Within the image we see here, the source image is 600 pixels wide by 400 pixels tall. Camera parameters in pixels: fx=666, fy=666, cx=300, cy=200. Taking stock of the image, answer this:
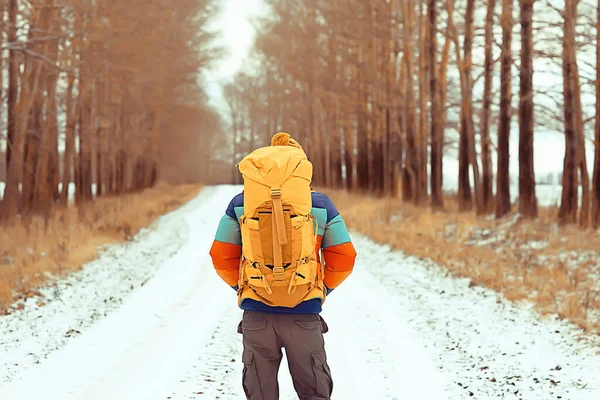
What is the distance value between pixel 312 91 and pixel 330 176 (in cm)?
789

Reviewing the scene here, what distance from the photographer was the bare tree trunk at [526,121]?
48.0 ft

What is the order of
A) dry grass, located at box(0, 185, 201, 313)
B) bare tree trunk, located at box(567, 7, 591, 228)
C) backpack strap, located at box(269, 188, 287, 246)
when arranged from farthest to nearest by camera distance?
bare tree trunk, located at box(567, 7, 591, 228) → dry grass, located at box(0, 185, 201, 313) → backpack strap, located at box(269, 188, 287, 246)

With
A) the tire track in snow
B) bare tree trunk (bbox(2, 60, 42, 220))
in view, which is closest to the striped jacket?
the tire track in snow

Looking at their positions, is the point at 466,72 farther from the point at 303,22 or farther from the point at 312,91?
the point at 312,91

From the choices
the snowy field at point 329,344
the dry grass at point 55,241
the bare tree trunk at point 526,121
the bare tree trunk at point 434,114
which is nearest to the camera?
the snowy field at point 329,344

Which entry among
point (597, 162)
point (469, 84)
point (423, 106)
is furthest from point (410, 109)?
point (597, 162)

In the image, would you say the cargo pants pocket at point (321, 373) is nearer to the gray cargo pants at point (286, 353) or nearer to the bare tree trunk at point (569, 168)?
the gray cargo pants at point (286, 353)

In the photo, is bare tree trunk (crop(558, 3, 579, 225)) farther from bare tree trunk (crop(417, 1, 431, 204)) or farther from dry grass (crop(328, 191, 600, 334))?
bare tree trunk (crop(417, 1, 431, 204))

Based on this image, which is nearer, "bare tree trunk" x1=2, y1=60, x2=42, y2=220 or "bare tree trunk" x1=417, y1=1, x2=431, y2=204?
"bare tree trunk" x1=2, y1=60, x2=42, y2=220

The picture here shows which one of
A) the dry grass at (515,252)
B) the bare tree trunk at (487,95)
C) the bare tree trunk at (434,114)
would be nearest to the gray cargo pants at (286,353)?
the dry grass at (515,252)

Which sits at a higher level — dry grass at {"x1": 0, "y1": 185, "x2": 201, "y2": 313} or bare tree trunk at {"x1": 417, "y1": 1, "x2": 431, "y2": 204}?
bare tree trunk at {"x1": 417, "y1": 1, "x2": 431, "y2": 204}

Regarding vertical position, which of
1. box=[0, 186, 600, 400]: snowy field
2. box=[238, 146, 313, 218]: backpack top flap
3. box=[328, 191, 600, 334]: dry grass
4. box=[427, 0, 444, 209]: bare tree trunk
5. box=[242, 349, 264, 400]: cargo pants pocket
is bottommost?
box=[0, 186, 600, 400]: snowy field

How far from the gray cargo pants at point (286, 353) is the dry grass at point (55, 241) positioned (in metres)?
5.75

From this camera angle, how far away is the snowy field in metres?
5.27
